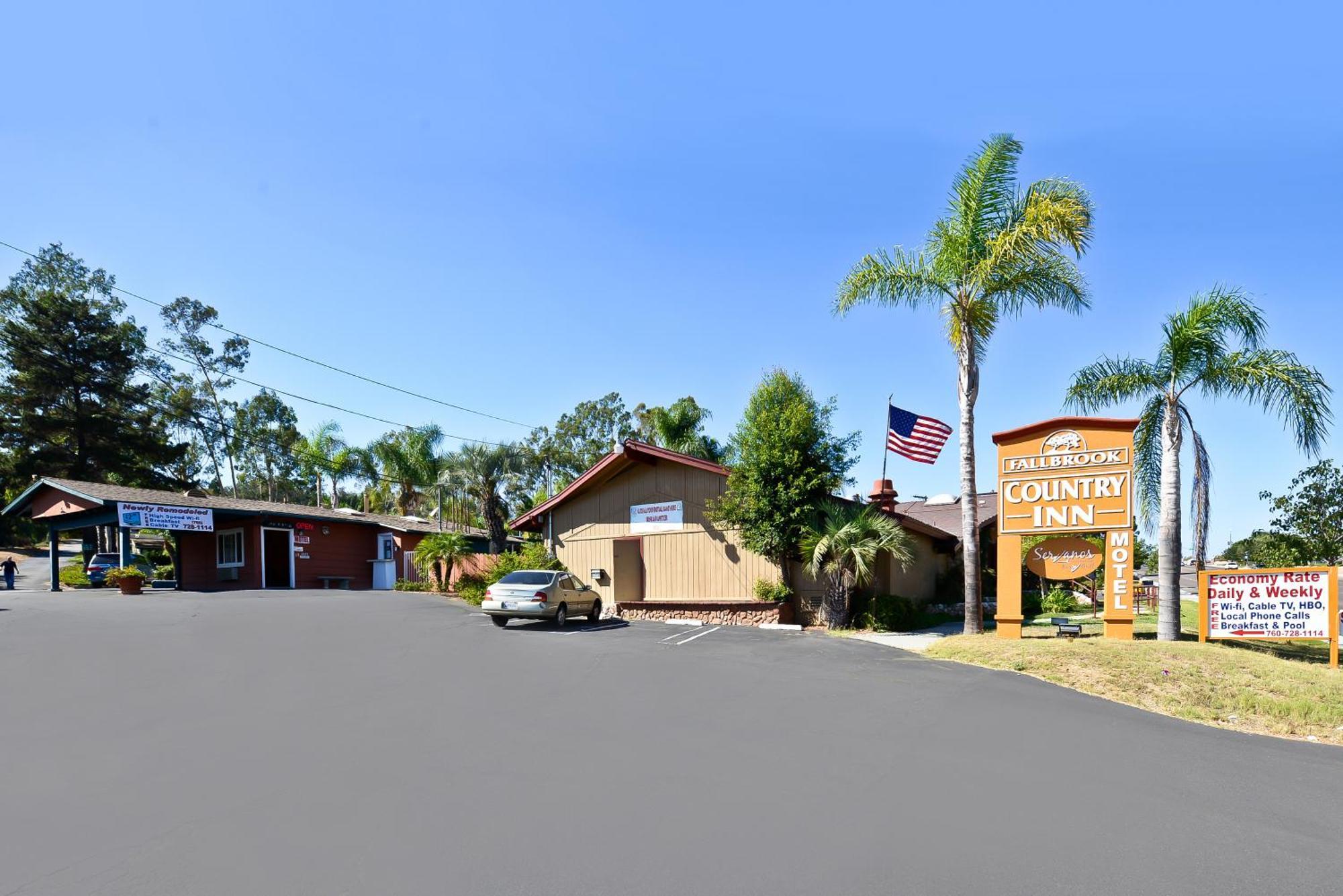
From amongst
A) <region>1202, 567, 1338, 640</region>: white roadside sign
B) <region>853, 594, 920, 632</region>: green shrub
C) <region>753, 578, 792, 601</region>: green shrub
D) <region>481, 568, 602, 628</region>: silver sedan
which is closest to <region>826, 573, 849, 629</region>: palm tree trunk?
<region>853, 594, 920, 632</region>: green shrub

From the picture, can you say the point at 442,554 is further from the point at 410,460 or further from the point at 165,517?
the point at 410,460

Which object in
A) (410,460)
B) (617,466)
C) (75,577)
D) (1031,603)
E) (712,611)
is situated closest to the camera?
(712,611)

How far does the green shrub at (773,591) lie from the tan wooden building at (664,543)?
0.30 metres

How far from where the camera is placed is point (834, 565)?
62.2 ft

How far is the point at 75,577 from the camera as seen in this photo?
32.7 meters

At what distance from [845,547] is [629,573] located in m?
8.15

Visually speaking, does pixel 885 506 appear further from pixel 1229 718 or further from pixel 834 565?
pixel 1229 718

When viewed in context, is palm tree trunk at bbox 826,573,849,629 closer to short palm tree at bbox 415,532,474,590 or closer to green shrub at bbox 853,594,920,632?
green shrub at bbox 853,594,920,632

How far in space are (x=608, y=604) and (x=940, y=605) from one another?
11.9 m

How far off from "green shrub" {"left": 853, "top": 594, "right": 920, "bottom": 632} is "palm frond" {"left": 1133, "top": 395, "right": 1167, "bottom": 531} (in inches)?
233

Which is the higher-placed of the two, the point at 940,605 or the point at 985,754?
the point at 985,754

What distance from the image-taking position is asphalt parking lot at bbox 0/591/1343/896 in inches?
195

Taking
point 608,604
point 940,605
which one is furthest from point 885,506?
point 608,604

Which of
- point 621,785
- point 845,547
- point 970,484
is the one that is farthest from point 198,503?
point 621,785
